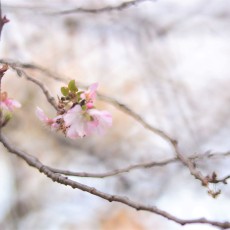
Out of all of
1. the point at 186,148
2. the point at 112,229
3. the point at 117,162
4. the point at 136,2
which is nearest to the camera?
the point at 136,2

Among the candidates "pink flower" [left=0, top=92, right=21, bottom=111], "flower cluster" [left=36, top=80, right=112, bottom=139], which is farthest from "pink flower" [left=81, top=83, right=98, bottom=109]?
"pink flower" [left=0, top=92, right=21, bottom=111]

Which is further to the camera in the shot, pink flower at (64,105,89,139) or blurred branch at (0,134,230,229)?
pink flower at (64,105,89,139)

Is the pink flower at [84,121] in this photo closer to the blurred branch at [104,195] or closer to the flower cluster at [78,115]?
the flower cluster at [78,115]

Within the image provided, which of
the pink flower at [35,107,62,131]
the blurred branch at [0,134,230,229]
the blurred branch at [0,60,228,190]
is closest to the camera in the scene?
the blurred branch at [0,134,230,229]

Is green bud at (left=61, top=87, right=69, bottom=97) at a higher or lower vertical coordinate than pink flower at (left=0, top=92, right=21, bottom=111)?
higher

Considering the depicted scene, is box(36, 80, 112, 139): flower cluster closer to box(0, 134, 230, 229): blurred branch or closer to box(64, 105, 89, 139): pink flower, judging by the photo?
box(64, 105, 89, 139): pink flower

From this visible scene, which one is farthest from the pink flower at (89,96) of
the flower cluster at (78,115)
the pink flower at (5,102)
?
the pink flower at (5,102)

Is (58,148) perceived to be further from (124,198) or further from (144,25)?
(124,198)

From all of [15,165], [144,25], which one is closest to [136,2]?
[144,25]
